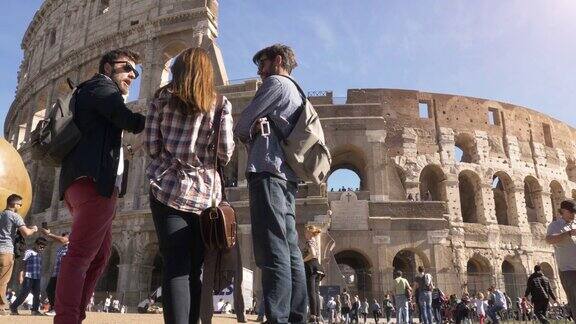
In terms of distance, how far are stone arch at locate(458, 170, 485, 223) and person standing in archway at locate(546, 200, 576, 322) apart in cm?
1905

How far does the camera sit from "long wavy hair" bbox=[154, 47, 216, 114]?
258 centimetres

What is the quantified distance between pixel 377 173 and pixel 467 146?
8932mm

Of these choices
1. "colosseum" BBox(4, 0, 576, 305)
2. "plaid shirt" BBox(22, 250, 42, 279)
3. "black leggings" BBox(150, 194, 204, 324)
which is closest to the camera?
"black leggings" BBox(150, 194, 204, 324)

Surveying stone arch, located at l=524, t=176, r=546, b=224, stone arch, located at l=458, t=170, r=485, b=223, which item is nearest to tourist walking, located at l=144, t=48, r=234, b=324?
stone arch, located at l=458, t=170, r=485, b=223

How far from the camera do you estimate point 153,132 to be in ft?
8.75

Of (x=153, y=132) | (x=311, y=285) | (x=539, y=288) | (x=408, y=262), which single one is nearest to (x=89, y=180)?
(x=153, y=132)

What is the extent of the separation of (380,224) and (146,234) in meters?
9.64

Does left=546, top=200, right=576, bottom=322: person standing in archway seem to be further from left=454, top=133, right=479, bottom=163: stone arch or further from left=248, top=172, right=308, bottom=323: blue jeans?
left=454, top=133, right=479, bottom=163: stone arch

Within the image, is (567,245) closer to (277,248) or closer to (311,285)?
(311,285)

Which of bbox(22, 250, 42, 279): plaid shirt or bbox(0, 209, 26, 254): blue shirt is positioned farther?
bbox(22, 250, 42, 279): plaid shirt

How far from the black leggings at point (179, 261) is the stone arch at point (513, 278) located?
761 inches

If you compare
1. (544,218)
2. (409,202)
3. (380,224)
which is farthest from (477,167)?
(380,224)

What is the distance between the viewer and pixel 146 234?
18016 mm

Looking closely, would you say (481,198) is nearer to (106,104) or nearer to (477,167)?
(477,167)
